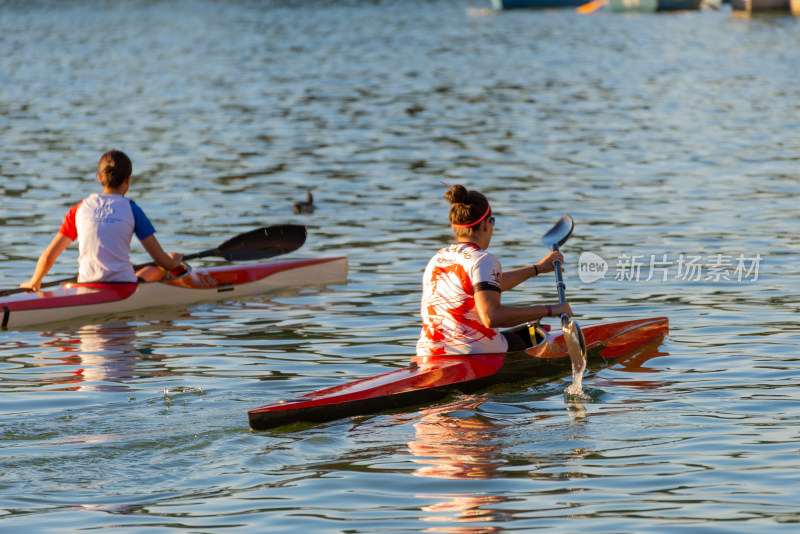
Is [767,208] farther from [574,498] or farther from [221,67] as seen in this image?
[221,67]

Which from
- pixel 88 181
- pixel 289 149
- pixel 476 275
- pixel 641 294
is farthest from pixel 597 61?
pixel 476 275

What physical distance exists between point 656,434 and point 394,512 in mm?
2088

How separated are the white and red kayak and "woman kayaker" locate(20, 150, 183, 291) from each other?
0.16 meters

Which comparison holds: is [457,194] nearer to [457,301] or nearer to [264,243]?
[457,301]

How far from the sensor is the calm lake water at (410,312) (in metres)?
6.78

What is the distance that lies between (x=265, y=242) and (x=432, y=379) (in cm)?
554

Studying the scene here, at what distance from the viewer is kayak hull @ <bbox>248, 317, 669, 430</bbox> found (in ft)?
26.1

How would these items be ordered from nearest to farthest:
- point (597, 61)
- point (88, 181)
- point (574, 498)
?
1. point (574, 498)
2. point (88, 181)
3. point (597, 61)

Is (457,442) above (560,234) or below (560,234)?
below

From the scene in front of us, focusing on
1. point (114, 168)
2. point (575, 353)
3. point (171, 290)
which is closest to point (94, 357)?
point (114, 168)

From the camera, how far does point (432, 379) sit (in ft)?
27.8

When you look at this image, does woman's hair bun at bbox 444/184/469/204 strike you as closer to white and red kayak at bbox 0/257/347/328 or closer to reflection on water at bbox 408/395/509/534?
reflection on water at bbox 408/395/509/534

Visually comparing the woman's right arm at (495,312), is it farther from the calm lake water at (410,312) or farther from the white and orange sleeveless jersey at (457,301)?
the calm lake water at (410,312)

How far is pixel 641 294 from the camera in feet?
40.7
